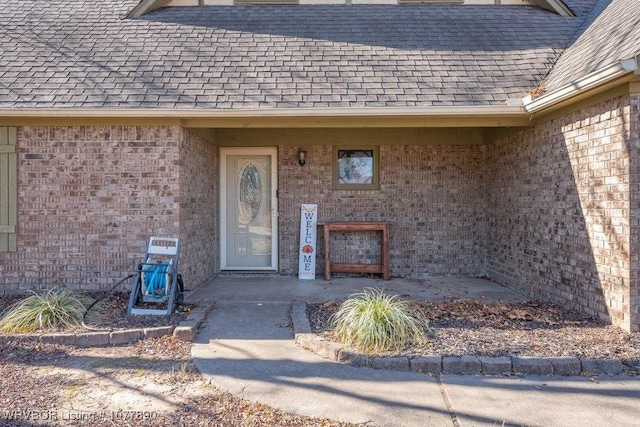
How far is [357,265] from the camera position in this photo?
25.1 ft

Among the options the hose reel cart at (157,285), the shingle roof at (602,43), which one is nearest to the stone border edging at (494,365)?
the hose reel cart at (157,285)

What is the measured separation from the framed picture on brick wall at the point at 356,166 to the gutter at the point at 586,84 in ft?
8.98

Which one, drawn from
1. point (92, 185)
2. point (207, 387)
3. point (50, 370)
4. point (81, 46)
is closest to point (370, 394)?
point (207, 387)

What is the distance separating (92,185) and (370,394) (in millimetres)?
4844

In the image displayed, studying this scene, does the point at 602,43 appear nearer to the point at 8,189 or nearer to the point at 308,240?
the point at 308,240

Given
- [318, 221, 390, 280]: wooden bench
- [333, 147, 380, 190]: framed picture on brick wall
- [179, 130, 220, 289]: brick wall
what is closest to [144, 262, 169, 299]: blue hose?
[179, 130, 220, 289]: brick wall

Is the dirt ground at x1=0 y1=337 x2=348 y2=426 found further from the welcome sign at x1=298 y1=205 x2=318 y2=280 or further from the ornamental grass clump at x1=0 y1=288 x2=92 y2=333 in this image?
Result: the welcome sign at x1=298 y1=205 x2=318 y2=280

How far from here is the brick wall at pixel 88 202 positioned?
6172 mm

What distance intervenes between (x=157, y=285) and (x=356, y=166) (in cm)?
406

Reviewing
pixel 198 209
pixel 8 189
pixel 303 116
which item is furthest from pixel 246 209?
pixel 8 189

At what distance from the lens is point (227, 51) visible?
7.14 meters

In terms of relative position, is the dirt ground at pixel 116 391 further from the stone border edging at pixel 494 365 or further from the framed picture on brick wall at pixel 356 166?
the framed picture on brick wall at pixel 356 166

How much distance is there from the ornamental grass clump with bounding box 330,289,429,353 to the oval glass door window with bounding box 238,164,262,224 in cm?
392

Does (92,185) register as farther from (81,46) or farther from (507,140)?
(507,140)
